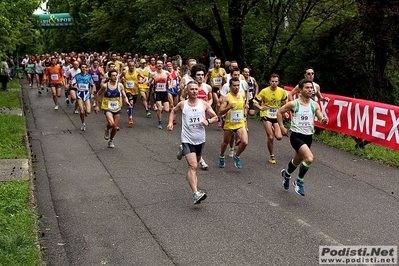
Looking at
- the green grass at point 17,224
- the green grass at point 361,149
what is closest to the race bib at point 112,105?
the green grass at point 17,224

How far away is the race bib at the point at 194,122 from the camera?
28.0 feet

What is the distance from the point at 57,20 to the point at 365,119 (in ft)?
136

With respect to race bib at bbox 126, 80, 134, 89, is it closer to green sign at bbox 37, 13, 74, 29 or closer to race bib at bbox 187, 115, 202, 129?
race bib at bbox 187, 115, 202, 129

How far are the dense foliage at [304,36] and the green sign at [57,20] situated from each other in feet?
74.6

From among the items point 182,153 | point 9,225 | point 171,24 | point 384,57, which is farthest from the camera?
point 171,24

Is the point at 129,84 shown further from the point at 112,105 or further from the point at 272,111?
the point at 272,111

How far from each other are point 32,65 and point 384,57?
2238 centimetres

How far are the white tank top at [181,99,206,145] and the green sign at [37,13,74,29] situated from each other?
42.3 metres

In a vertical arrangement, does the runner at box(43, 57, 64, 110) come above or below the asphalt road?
above

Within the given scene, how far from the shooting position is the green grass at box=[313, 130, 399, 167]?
11.3m

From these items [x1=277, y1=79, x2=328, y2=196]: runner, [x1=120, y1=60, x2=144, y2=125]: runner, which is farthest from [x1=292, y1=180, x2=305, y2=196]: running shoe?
[x1=120, y1=60, x2=144, y2=125]: runner

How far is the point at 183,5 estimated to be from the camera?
21.2 m

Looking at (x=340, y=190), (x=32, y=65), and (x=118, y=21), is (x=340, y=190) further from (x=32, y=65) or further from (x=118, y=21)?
(x=118, y=21)

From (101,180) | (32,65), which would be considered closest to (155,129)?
(101,180)
